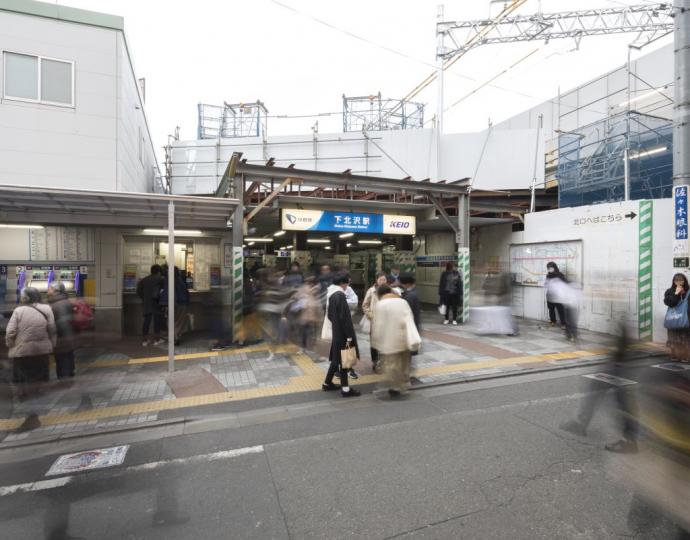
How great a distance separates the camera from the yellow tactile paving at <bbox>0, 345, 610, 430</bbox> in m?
5.18

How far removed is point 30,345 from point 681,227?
38.4 feet

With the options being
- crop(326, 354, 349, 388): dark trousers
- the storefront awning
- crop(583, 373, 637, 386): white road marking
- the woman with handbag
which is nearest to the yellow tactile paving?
crop(326, 354, 349, 388): dark trousers

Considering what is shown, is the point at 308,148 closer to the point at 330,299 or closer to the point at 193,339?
the point at 193,339

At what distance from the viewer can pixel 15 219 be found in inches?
339

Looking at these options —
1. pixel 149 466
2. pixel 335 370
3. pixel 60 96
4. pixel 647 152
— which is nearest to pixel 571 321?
pixel 335 370

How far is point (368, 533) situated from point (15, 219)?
10.0 meters

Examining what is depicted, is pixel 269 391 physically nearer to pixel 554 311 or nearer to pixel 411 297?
pixel 411 297

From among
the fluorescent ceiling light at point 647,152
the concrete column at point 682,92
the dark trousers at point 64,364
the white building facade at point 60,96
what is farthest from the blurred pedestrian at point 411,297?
the fluorescent ceiling light at point 647,152

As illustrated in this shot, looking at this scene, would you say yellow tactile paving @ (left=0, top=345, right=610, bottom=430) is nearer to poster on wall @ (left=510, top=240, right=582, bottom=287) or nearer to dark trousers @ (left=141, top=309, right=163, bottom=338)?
dark trousers @ (left=141, top=309, right=163, bottom=338)

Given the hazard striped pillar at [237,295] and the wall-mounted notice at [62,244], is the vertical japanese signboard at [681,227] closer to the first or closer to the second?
the hazard striped pillar at [237,295]

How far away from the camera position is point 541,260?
39.1ft

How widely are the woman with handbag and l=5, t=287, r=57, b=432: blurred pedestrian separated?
1055 centimetres

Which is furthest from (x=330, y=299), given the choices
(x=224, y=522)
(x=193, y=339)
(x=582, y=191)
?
(x=582, y=191)

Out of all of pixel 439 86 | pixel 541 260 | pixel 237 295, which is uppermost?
pixel 439 86
